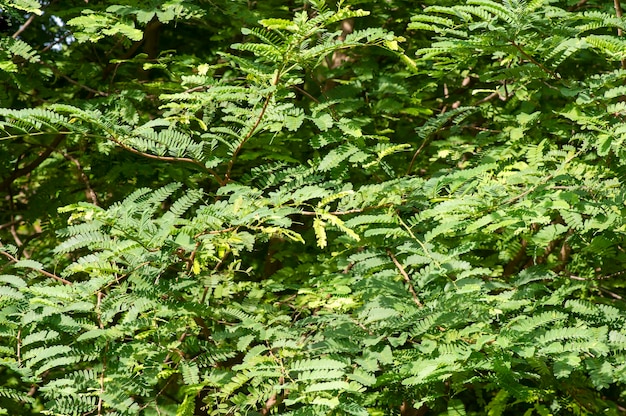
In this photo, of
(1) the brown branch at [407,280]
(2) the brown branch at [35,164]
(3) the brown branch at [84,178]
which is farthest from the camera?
(2) the brown branch at [35,164]

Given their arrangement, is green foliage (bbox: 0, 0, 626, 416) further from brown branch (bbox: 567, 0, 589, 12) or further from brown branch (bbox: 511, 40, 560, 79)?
brown branch (bbox: 567, 0, 589, 12)

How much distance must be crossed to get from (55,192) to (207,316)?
1670 millimetres

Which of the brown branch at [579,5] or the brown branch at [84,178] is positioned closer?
the brown branch at [579,5]

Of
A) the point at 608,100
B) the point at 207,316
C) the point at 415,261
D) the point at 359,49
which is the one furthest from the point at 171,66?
the point at 608,100

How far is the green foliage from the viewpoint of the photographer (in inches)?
94.4

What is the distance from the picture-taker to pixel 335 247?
3.40 meters

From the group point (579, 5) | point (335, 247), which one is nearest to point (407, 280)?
point (335, 247)

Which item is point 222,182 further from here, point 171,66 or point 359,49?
point 359,49

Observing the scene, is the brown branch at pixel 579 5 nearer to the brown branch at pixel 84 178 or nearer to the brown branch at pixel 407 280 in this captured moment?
the brown branch at pixel 407 280

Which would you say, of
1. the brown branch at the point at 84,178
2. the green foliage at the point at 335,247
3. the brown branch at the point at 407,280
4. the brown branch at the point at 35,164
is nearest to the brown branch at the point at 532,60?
the green foliage at the point at 335,247

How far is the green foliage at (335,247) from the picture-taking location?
240cm

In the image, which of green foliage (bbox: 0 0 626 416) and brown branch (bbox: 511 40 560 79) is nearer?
green foliage (bbox: 0 0 626 416)

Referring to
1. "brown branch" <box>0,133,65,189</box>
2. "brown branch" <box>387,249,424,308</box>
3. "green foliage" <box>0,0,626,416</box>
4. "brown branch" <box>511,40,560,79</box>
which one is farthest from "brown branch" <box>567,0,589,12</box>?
"brown branch" <box>0,133,65,189</box>

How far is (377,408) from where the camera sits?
293 cm
